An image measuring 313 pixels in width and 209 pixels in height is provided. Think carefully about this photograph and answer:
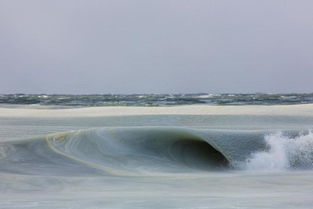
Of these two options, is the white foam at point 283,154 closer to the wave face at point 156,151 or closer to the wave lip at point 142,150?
the wave face at point 156,151

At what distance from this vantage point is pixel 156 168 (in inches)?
422

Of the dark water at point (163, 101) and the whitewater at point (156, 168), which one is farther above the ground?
the whitewater at point (156, 168)

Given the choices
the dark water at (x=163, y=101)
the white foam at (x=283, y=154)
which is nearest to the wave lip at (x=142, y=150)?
the white foam at (x=283, y=154)

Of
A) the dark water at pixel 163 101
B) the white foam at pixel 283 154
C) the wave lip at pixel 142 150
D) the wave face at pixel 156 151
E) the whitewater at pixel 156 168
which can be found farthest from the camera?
the dark water at pixel 163 101

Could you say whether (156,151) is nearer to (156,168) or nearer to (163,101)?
(156,168)

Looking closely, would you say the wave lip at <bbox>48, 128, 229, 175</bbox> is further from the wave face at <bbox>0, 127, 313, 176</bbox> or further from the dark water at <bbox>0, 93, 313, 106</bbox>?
the dark water at <bbox>0, 93, 313, 106</bbox>

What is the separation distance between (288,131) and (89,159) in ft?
11.9

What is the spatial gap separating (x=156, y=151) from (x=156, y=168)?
3.94 feet

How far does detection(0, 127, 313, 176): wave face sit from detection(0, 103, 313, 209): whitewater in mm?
15

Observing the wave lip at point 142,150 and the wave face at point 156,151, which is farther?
the wave lip at point 142,150

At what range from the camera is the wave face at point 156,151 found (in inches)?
415

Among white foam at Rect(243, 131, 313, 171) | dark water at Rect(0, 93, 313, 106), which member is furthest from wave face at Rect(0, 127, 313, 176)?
dark water at Rect(0, 93, 313, 106)

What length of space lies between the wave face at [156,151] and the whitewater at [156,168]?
1 centimetres

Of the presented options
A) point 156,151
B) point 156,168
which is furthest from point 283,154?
point 156,168
